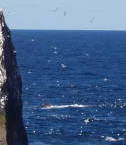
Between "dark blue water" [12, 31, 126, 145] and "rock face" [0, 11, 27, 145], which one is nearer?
"rock face" [0, 11, 27, 145]

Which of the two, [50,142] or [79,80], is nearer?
[50,142]

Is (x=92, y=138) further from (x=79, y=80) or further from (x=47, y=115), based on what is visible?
(x=79, y=80)

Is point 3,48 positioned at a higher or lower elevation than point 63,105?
higher

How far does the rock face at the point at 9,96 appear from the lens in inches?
1206

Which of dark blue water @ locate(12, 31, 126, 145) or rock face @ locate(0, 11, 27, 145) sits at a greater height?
rock face @ locate(0, 11, 27, 145)

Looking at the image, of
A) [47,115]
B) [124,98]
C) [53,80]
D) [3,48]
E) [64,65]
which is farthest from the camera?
[64,65]

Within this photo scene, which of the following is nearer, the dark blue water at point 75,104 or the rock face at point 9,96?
the rock face at point 9,96

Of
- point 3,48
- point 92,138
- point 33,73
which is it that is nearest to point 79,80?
point 33,73

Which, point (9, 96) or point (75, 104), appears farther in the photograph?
point (75, 104)

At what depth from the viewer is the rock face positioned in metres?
30.6

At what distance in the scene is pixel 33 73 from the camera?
444 feet

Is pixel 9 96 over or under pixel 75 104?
over

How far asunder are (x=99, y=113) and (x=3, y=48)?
48799 mm

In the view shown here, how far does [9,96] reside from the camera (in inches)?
1224
